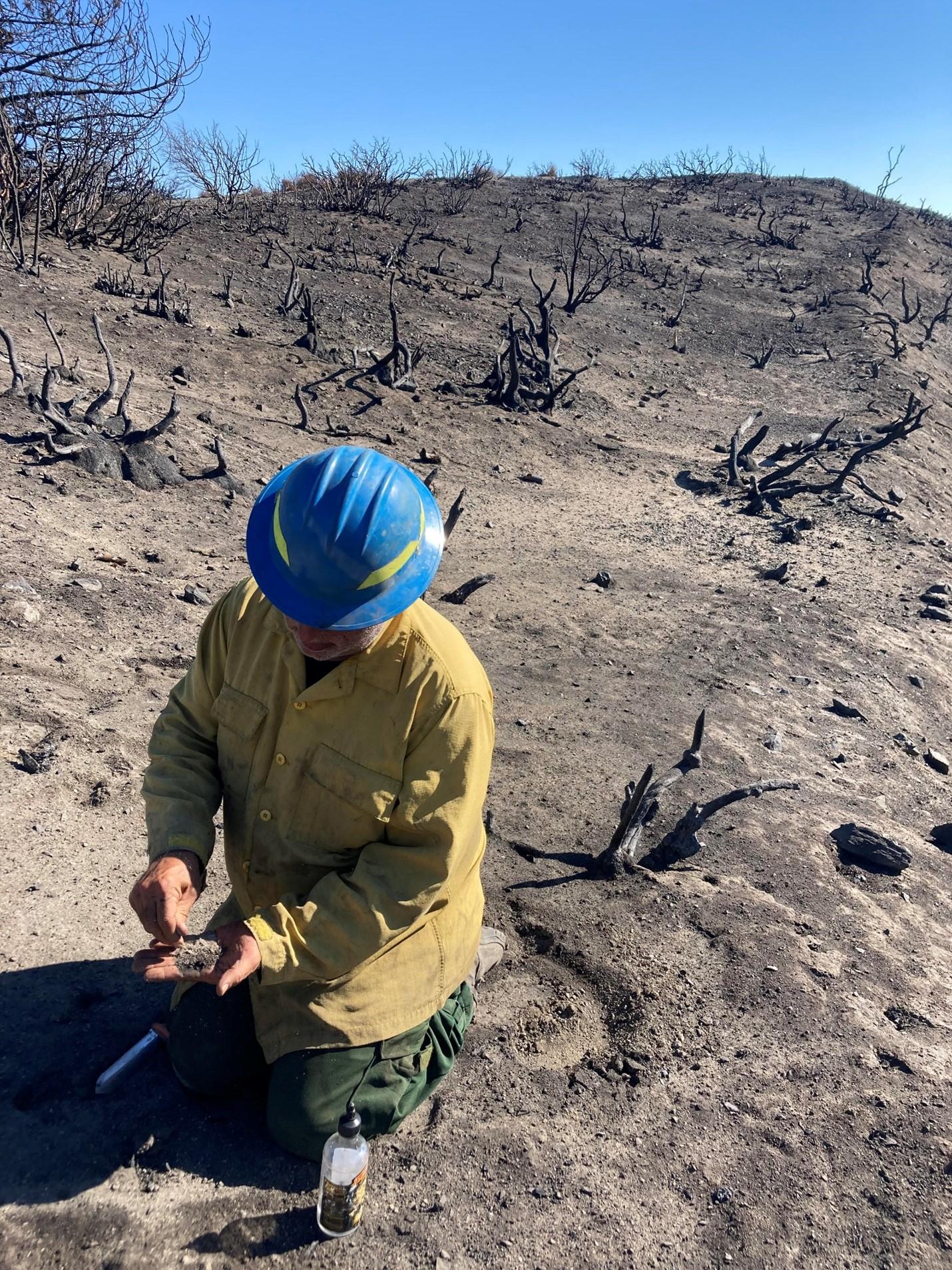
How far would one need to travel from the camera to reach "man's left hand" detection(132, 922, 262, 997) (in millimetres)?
1676

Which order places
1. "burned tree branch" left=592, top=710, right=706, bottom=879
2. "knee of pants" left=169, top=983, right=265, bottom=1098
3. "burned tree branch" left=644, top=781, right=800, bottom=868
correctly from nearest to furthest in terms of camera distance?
"knee of pants" left=169, top=983, right=265, bottom=1098, "burned tree branch" left=592, top=710, right=706, bottom=879, "burned tree branch" left=644, top=781, right=800, bottom=868

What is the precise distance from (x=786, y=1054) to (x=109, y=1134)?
1685mm

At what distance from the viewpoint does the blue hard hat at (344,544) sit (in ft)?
5.28

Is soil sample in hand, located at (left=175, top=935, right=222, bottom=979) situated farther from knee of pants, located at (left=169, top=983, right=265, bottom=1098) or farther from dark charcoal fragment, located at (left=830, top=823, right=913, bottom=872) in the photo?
dark charcoal fragment, located at (left=830, top=823, right=913, bottom=872)

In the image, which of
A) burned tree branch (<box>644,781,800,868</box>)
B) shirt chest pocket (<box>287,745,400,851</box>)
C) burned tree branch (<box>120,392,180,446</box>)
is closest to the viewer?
shirt chest pocket (<box>287,745,400,851</box>)

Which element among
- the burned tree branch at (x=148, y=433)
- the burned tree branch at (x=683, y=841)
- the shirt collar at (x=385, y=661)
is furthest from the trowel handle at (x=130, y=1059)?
the burned tree branch at (x=148, y=433)

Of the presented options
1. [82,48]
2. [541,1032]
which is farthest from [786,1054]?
[82,48]

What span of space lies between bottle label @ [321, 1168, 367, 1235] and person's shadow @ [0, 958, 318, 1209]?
124 millimetres

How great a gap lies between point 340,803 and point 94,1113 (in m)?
0.89

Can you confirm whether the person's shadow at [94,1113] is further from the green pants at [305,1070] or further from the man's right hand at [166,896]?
the man's right hand at [166,896]

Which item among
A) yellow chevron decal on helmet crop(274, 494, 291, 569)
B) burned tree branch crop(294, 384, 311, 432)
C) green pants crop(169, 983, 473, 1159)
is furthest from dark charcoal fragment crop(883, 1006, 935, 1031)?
burned tree branch crop(294, 384, 311, 432)

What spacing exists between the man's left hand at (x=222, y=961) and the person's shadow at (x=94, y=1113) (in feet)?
1.46

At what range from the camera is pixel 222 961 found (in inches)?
67.6

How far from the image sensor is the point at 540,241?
706 inches
